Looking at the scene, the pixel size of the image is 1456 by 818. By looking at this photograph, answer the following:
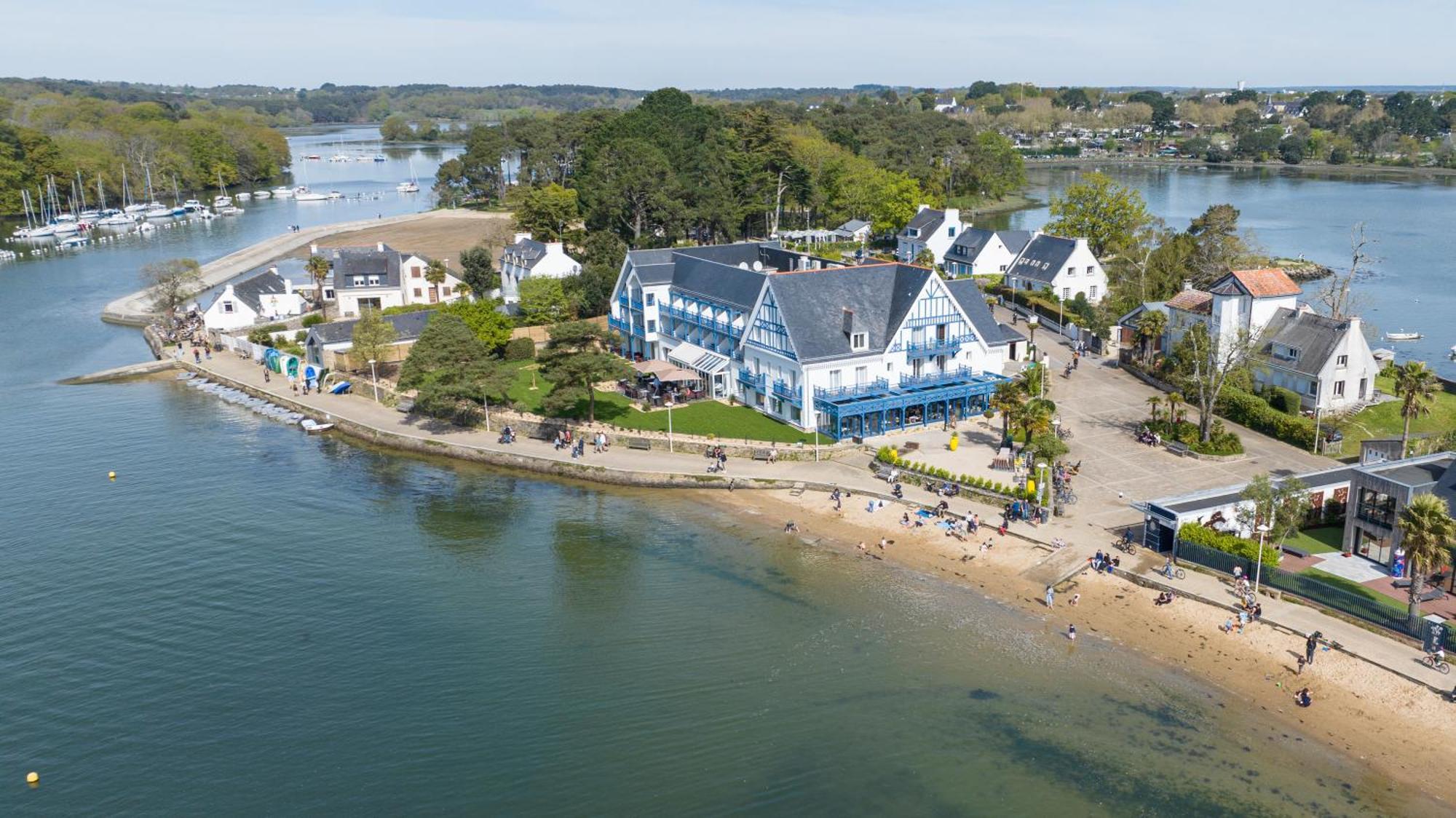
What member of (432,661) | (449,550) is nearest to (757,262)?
(449,550)

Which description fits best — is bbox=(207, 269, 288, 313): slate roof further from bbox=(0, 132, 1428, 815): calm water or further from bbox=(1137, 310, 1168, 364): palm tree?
bbox=(1137, 310, 1168, 364): palm tree

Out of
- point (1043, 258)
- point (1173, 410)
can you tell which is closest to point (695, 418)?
point (1173, 410)

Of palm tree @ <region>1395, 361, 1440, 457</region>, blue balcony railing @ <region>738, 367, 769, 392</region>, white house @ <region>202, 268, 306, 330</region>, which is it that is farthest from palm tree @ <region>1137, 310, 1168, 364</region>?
white house @ <region>202, 268, 306, 330</region>

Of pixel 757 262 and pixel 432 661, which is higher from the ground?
pixel 757 262

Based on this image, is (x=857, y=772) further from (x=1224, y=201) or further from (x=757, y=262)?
(x=1224, y=201)

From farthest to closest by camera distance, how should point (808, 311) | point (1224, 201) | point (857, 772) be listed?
point (1224, 201), point (808, 311), point (857, 772)

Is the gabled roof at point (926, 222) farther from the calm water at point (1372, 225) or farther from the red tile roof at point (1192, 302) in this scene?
the red tile roof at point (1192, 302)
